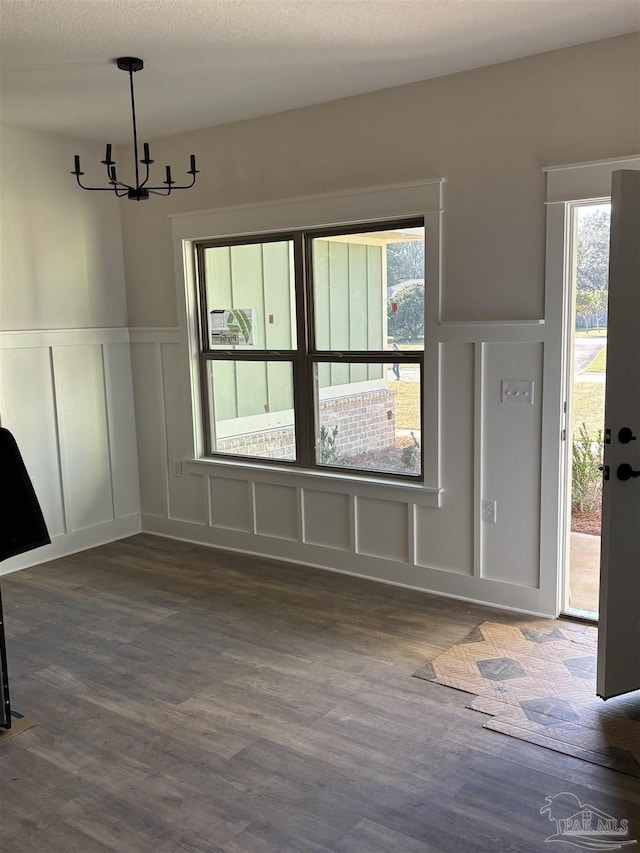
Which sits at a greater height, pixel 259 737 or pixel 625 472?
pixel 625 472

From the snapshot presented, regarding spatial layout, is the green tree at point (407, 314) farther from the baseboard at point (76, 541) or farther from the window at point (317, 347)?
the baseboard at point (76, 541)

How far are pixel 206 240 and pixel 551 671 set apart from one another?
3321 mm

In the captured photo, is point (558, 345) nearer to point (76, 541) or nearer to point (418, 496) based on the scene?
point (418, 496)

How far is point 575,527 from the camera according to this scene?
4.68 m

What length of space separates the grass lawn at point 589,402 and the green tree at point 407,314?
3.05 feet

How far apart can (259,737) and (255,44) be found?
9.64 ft

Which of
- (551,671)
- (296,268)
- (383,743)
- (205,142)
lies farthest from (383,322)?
(383,743)

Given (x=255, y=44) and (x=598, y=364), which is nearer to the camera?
(x=255, y=44)

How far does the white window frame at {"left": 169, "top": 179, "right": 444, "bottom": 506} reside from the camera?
389cm

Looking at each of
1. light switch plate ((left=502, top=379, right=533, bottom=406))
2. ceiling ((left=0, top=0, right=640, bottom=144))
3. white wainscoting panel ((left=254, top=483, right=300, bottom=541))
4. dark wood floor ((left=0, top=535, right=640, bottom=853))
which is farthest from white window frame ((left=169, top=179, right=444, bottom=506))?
dark wood floor ((left=0, top=535, right=640, bottom=853))

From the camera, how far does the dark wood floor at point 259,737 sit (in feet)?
7.48

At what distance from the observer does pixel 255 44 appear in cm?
326

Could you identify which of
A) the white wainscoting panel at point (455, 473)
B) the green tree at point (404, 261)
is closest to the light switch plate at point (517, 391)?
the white wainscoting panel at point (455, 473)

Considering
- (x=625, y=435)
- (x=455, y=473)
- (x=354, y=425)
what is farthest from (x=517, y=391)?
(x=354, y=425)
